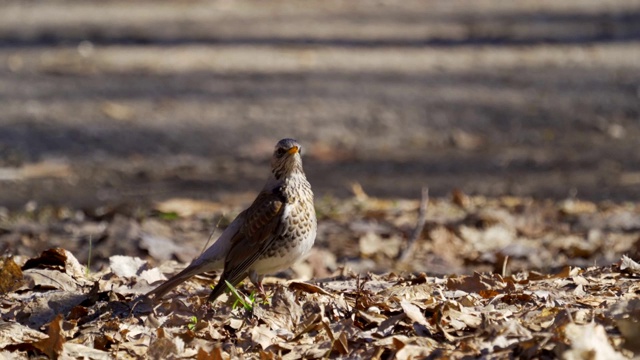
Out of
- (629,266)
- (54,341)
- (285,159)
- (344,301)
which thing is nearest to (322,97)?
(285,159)

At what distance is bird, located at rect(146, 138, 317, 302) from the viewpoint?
614cm

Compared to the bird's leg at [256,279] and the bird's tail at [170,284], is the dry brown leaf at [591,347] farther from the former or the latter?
the bird's tail at [170,284]

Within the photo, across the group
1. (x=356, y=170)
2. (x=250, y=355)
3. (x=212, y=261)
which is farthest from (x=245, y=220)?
(x=356, y=170)

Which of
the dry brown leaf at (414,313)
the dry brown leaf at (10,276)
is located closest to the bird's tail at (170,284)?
the dry brown leaf at (10,276)

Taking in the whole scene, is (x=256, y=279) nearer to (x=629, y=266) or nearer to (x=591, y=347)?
(x=629, y=266)

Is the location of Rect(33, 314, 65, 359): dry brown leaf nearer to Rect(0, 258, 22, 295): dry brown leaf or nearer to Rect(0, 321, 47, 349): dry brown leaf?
Rect(0, 321, 47, 349): dry brown leaf

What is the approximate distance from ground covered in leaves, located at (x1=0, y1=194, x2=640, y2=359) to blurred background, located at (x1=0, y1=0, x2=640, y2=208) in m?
1.97

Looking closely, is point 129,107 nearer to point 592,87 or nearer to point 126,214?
point 126,214

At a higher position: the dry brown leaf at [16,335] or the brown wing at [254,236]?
the brown wing at [254,236]

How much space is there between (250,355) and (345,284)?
1.20 metres

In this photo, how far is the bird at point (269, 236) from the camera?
614 cm

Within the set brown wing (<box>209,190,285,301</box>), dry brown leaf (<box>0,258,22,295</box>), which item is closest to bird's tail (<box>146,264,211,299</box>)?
brown wing (<box>209,190,285,301</box>)

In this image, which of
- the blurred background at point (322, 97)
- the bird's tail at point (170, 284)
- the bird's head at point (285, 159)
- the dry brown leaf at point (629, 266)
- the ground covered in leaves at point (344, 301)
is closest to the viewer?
the ground covered in leaves at point (344, 301)

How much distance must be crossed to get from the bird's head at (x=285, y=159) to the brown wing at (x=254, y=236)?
0.17 meters
